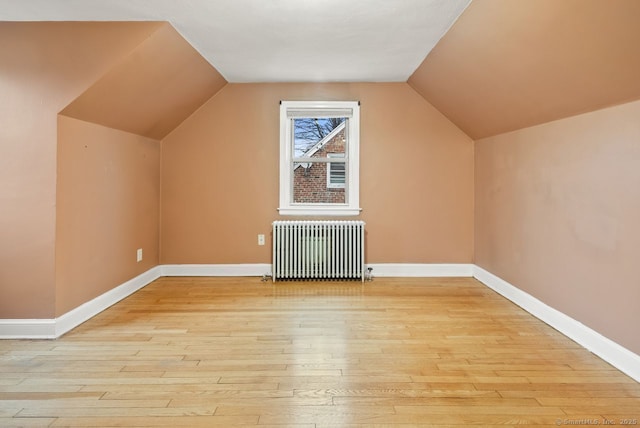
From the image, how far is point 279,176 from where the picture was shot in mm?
4594

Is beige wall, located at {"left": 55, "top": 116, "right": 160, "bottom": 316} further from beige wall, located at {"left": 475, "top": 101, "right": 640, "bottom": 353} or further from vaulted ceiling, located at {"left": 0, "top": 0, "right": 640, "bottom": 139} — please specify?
beige wall, located at {"left": 475, "top": 101, "right": 640, "bottom": 353}

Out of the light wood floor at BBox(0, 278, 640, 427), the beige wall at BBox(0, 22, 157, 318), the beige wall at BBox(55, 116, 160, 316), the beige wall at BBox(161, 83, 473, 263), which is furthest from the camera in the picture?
the beige wall at BBox(161, 83, 473, 263)

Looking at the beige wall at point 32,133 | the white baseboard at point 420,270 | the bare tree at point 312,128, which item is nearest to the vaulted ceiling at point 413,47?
the beige wall at point 32,133

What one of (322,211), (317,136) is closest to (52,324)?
(322,211)

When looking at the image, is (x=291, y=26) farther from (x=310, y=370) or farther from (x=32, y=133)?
(x=310, y=370)

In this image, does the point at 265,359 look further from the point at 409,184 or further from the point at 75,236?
the point at 409,184

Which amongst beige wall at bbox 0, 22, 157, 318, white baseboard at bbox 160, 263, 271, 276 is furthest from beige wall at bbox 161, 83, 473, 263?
beige wall at bbox 0, 22, 157, 318

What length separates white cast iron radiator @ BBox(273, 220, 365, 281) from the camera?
4449 mm

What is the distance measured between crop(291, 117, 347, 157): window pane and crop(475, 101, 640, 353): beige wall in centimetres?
178

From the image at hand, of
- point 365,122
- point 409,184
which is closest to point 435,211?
point 409,184

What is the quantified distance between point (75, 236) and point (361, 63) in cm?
297

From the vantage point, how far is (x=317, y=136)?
4.77 m

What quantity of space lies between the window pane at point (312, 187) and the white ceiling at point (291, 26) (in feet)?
3.92

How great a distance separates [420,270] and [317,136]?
204 cm
